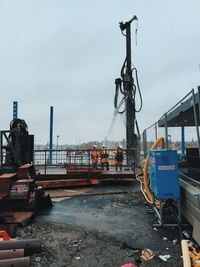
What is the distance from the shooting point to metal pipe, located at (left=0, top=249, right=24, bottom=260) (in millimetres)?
4309

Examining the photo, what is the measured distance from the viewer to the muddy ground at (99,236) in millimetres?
4734

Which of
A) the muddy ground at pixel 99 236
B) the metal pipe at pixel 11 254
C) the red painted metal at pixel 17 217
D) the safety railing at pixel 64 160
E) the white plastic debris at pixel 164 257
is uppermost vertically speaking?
the safety railing at pixel 64 160

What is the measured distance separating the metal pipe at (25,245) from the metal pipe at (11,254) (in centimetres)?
18

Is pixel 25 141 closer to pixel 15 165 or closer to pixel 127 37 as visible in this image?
pixel 15 165

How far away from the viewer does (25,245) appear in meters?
4.82

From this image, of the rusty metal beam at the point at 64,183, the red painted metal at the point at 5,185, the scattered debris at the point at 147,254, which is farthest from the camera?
the rusty metal beam at the point at 64,183

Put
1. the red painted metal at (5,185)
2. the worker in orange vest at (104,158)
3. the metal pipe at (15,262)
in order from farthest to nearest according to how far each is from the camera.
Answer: the worker in orange vest at (104,158) → the red painted metal at (5,185) → the metal pipe at (15,262)

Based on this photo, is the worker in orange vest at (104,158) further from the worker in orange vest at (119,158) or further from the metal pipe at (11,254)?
the metal pipe at (11,254)

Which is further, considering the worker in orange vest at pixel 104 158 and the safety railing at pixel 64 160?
the worker in orange vest at pixel 104 158

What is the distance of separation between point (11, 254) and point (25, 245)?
465 mm

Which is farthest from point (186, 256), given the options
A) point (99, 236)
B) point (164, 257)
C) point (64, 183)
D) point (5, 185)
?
point (64, 183)

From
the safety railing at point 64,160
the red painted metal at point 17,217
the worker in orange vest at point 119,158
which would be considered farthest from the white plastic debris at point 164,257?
the worker in orange vest at point 119,158

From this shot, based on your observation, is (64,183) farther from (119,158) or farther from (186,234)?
(186,234)

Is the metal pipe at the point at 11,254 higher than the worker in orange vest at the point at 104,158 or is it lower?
lower
